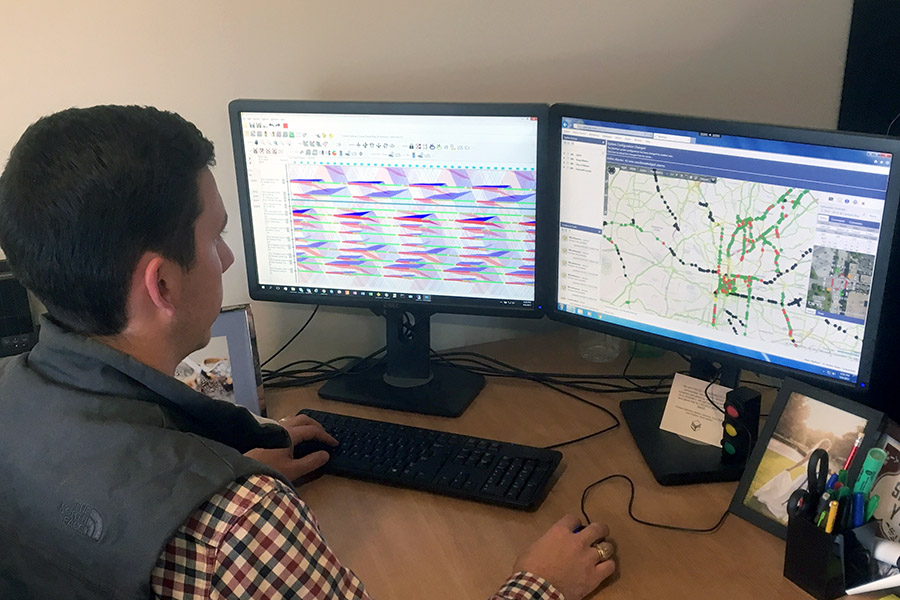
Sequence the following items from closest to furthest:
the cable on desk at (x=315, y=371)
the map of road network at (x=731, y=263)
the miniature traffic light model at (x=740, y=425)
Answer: the map of road network at (x=731, y=263)
the miniature traffic light model at (x=740, y=425)
the cable on desk at (x=315, y=371)

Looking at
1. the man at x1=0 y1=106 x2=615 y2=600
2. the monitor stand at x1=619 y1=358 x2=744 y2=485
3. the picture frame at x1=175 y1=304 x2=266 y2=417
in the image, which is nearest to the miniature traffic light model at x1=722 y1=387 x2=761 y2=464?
the monitor stand at x1=619 y1=358 x2=744 y2=485

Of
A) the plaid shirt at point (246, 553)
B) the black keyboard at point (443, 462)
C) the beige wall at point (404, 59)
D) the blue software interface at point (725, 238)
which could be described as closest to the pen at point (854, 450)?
the blue software interface at point (725, 238)

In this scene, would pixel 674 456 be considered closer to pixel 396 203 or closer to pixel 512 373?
pixel 512 373

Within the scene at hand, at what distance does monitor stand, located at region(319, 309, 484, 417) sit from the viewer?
5.12ft

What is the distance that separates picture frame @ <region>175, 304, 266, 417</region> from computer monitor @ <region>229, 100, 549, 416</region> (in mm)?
132

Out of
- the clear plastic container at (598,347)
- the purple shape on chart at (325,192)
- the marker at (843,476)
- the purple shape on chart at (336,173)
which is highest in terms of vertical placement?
the purple shape on chart at (336,173)

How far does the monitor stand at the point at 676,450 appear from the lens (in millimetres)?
1296

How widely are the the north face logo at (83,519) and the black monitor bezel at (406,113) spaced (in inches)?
29.3

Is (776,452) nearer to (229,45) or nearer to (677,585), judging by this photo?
(677,585)

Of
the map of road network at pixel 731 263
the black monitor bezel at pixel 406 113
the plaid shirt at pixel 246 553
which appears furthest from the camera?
the black monitor bezel at pixel 406 113

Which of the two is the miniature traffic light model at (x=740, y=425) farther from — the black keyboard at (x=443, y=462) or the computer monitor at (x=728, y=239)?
the black keyboard at (x=443, y=462)

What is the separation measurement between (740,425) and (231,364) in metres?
0.84

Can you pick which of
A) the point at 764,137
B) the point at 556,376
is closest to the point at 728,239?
the point at 764,137

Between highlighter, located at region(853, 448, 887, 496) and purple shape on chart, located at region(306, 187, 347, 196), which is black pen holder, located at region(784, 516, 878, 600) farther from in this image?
purple shape on chart, located at region(306, 187, 347, 196)
